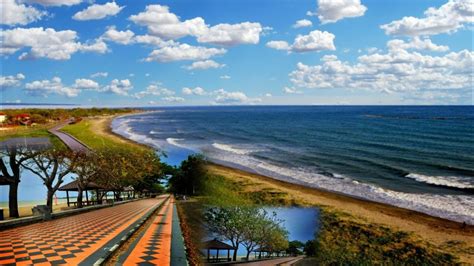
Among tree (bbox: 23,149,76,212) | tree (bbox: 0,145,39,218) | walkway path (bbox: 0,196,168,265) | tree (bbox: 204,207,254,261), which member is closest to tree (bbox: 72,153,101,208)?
tree (bbox: 23,149,76,212)

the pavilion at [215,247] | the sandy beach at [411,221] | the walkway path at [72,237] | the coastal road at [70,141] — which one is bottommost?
the sandy beach at [411,221]

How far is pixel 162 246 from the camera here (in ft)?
16.6

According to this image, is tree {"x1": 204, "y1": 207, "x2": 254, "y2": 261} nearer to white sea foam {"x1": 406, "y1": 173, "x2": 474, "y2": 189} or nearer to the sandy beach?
the sandy beach

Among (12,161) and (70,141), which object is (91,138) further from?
(12,161)

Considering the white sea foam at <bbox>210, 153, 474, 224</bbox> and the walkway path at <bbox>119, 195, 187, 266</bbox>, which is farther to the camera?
the white sea foam at <bbox>210, 153, 474, 224</bbox>

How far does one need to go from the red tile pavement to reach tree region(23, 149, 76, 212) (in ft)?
4.53

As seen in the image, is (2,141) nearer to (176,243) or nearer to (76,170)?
(76,170)

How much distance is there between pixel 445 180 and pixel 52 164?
A: 25.8 meters

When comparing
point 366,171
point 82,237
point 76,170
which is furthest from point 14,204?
point 366,171

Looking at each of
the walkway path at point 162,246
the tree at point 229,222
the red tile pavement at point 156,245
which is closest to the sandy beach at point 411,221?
the red tile pavement at point 156,245

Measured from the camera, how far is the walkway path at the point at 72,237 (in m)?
5.27

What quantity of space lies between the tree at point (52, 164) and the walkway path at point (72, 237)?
0.91 metres

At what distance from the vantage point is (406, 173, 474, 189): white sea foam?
993 inches

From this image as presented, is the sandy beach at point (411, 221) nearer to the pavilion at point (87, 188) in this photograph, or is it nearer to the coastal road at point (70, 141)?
the pavilion at point (87, 188)
